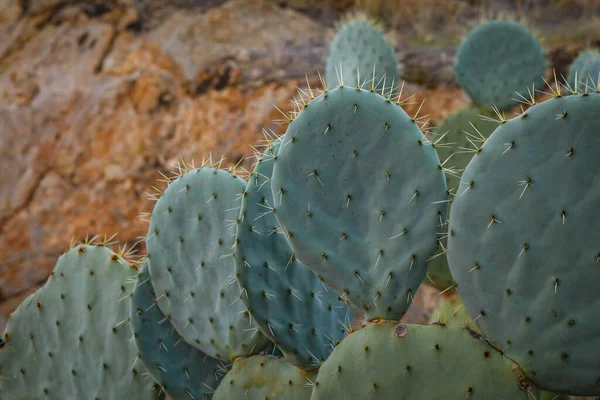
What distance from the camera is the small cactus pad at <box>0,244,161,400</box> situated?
6.22ft

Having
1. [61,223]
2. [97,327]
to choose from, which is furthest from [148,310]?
[61,223]

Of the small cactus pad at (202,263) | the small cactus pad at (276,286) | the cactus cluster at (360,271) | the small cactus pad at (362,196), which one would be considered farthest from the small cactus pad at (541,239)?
the small cactus pad at (202,263)

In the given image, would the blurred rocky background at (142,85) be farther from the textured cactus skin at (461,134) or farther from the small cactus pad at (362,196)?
the small cactus pad at (362,196)

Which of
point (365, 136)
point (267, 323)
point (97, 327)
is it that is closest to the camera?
point (365, 136)

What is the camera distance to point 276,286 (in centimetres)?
157

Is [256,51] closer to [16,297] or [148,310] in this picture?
[16,297]

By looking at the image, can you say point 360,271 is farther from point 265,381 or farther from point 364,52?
point 364,52

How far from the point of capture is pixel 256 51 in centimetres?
509

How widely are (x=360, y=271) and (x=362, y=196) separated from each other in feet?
0.49

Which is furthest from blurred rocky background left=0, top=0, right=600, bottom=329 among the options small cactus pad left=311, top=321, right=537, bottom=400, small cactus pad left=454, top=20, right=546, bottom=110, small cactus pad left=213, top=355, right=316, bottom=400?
small cactus pad left=311, top=321, right=537, bottom=400

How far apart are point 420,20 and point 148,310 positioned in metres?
3.95

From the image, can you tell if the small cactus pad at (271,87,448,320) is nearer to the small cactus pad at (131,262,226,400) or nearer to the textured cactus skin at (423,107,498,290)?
the small cactus pad at (131,262,226,400)

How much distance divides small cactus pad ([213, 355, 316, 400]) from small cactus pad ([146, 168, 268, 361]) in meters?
0.05

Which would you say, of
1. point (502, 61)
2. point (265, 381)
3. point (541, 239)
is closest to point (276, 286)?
point (265, 381)
